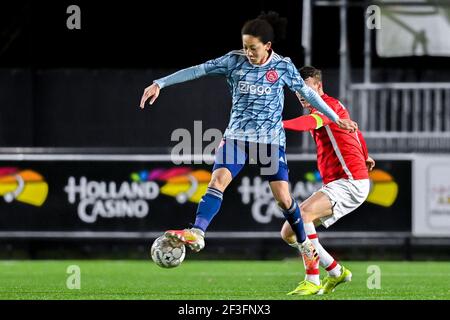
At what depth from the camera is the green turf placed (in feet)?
34.4

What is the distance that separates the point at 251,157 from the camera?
10055 millimetres

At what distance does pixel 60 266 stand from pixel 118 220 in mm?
1195

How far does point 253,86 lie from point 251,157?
542 millimetres

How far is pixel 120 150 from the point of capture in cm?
1612

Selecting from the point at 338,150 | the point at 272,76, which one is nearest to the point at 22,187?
the point at 338,150

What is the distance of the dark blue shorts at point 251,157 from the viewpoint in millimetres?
10000

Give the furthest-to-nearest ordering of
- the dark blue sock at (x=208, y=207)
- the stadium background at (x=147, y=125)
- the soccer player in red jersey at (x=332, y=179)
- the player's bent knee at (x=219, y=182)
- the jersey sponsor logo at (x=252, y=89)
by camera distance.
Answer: the stadium background at (x=147, y=125) → the soccer player in red jersey at (x=332, y=179) → the jersey sponsor logo at (x=252, y=89) → the player's bent knee at (x=219, y=182) → the dark blue sock at (x=208, y=207)

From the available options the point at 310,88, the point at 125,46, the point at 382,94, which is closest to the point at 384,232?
the point at 382,94

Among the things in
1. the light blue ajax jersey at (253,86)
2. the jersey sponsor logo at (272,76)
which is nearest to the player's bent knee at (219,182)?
the light blue ajax jersey at (253,86)

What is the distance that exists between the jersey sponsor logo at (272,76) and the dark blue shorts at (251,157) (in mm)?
500

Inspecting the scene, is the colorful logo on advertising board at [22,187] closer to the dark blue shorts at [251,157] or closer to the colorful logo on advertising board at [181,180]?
the colorful logo on advertising board at [181,180]

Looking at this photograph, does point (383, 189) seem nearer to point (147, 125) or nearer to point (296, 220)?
point (147, 125)

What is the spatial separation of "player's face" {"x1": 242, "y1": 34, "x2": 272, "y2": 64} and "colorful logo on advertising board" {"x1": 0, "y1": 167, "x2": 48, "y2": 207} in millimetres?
6370

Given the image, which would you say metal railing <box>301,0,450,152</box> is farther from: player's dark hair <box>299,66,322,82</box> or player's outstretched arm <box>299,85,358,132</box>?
player's outstretched arm <box>299,85,358,132</box>
